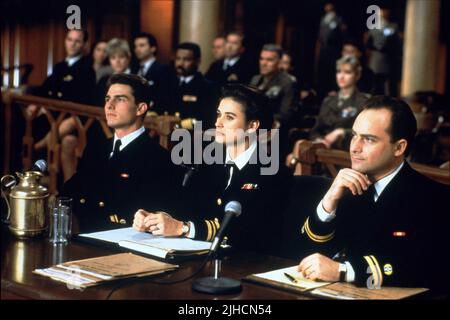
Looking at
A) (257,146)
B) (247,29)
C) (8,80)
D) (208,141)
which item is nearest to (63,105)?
(208,141)

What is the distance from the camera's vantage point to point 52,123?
6387 millimetres

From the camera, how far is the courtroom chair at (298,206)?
3.16m

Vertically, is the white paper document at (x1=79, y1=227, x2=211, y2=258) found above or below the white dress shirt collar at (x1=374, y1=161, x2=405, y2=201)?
below

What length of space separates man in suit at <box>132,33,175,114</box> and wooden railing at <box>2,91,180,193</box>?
733 millimetres

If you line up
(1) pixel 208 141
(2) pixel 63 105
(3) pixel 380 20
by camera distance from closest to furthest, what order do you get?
(1) pixel 208 141 → (2) pixel 63 105 → (3) pixel 380 20

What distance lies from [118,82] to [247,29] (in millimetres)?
9286

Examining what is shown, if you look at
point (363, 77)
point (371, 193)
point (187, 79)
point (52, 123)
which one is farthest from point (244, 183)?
point (363, 77)

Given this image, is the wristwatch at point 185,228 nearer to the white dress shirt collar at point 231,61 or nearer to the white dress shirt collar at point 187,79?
the white dress shirt collar at point 187,79

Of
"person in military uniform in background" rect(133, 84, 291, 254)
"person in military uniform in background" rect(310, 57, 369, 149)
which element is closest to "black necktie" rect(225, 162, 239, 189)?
"person in military uniform in background" rect(133, 84, 291, 254)

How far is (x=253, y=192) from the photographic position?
317cm

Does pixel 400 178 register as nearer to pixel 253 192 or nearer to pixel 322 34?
pixel 253 192

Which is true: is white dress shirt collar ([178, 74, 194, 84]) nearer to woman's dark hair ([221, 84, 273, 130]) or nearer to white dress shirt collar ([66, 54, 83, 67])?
white dress shirt collar ([66, 54, 83, 67])

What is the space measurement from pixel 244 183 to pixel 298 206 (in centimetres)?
23

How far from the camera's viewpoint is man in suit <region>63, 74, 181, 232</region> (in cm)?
368
